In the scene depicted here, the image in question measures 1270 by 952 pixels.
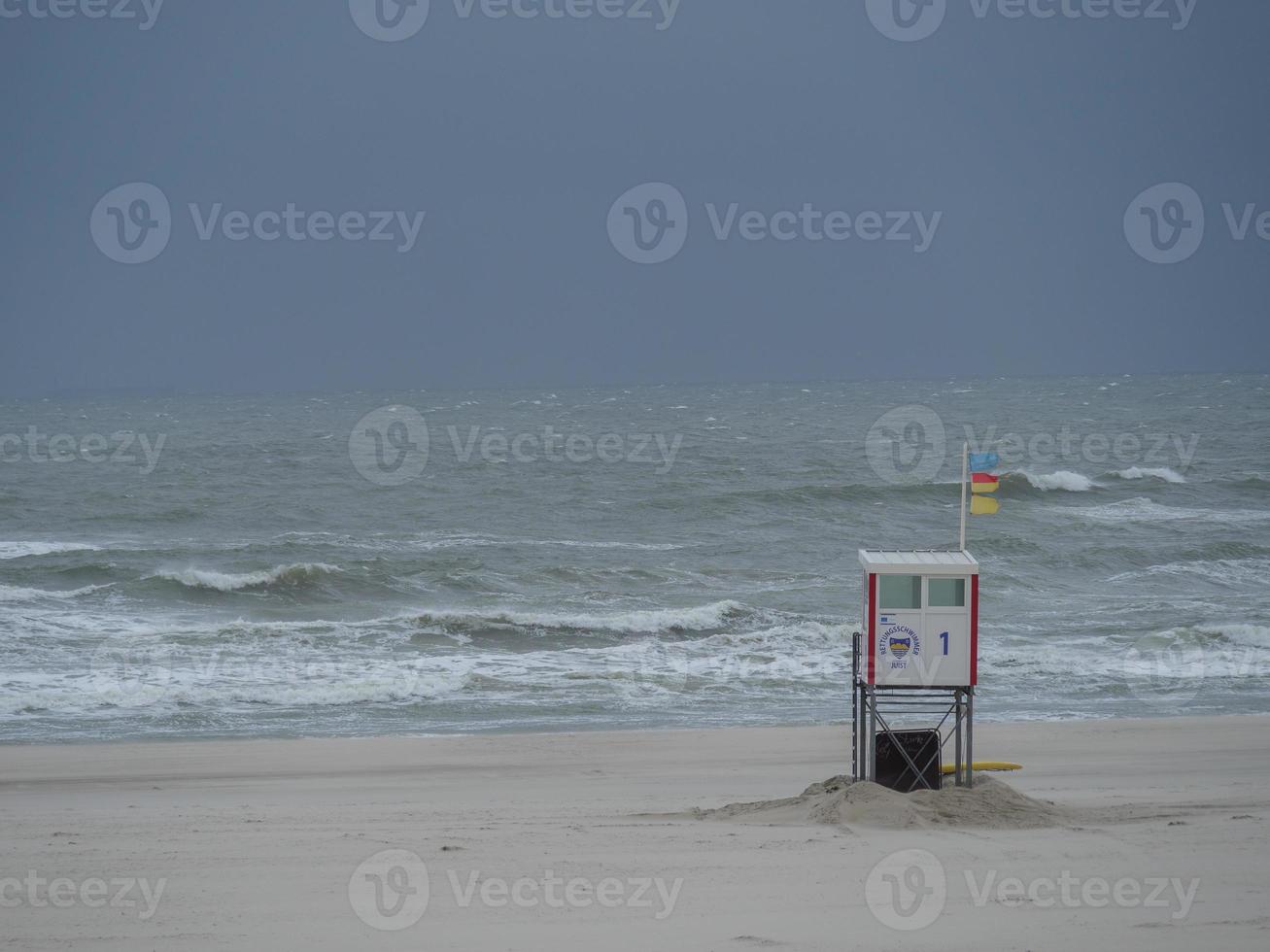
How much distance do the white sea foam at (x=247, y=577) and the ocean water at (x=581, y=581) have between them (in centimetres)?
7

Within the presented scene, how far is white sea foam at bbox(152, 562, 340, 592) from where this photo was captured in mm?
22328

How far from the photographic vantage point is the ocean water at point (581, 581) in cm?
1445

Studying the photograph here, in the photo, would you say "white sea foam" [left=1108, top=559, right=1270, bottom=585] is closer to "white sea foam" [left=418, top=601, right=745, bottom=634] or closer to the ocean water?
the ocean water

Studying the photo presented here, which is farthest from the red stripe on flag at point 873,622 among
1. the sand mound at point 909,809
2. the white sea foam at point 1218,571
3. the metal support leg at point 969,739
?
the white sea foam at point 1218,571

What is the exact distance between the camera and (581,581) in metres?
23.0

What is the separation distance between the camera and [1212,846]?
295 inches

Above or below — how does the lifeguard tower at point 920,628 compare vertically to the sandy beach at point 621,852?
above

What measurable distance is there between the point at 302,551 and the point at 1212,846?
21627 millimetres

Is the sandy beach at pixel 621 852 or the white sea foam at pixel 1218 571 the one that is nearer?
the sandy beach at pixel 621 852

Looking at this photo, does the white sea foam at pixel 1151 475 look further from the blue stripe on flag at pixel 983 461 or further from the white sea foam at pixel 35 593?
the blue stripe on flag at pixel 983 461

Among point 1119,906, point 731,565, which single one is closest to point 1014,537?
point 731,565

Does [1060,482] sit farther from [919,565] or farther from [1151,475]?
[919,565]

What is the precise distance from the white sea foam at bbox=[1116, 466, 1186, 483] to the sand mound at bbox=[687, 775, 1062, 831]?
1295 inches

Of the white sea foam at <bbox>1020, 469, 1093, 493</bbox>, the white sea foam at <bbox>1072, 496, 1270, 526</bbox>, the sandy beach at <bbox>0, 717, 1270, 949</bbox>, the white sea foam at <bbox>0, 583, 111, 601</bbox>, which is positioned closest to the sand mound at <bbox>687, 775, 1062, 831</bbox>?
the sandy beach at <bbox>0, 717, 1270, 949</bbox>
